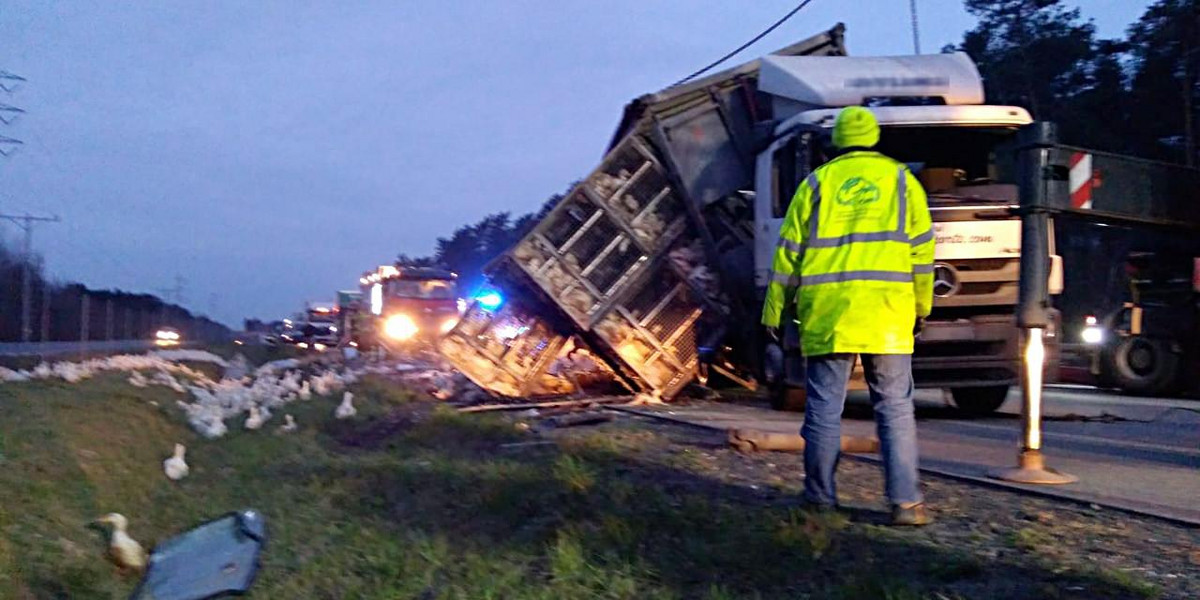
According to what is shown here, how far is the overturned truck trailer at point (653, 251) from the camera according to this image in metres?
12.1

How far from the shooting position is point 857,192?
4.90m

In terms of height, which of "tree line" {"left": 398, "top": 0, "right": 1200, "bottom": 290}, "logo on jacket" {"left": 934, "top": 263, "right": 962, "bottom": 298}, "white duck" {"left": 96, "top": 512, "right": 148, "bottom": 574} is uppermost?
"tree line" {"left": 398, "top": 0, "right": 1200, "bottom": 290}

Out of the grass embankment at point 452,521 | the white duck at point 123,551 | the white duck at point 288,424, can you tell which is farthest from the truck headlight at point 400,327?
the white duck at point 123,551

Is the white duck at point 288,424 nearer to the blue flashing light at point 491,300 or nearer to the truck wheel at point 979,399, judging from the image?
the blue flashing light at point 491,300

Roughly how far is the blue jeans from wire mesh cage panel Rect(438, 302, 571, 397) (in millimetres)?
7836

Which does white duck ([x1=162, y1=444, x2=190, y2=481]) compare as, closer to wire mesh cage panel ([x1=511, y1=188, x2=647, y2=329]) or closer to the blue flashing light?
wire mesh cage panel ([x1=511, y1=188, x2=647, y2=329])

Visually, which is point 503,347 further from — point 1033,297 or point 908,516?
point 908,516

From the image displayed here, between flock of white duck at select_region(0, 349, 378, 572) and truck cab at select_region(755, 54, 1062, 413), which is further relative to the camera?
flock of white duck at select_region(0, 349, 378, 572)

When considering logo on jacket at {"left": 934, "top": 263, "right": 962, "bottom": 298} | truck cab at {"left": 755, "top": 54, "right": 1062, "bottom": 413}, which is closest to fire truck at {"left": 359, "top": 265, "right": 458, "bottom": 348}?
truck cab at {"left": 755, "top": 54, "right": 1062, "bottom": 413}

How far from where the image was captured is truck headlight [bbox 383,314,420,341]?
2794 centimetres

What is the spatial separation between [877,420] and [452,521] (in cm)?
231

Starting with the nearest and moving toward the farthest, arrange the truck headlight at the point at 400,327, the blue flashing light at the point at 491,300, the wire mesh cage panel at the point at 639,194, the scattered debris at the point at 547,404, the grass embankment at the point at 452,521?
the grass embankment at the point at 452,521, the scattered debris at the point at 547,404, the wire mesh cage panel at the point at 639,194, the blue flashing light at the point at 491,300, the truck headlight at the point at 400,327

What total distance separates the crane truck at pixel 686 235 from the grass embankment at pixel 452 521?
113 inches

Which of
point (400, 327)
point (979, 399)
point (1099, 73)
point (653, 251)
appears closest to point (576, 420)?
point (653, 251)
